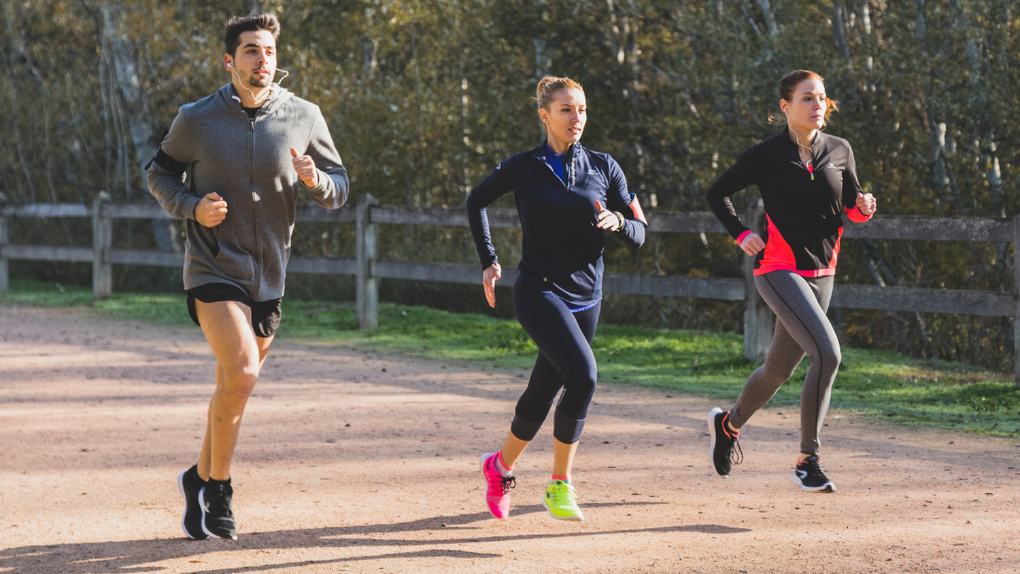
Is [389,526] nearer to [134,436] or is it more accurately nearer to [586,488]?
[586,488]

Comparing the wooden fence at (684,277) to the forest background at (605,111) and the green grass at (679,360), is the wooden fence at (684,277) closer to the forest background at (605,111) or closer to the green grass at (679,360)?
the green grass at (679,360)

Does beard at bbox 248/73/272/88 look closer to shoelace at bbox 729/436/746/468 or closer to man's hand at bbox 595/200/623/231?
man's hand at bbox 595/200/623/231

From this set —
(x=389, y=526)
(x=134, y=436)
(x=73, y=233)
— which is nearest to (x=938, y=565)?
(x=389, y=526)

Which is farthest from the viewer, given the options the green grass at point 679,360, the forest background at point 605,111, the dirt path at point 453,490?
the forest background at point 605,111

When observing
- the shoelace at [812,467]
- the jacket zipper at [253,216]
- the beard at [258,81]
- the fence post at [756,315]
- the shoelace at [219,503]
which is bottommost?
the shoelace at [219,503]

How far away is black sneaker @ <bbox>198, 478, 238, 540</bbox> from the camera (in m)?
4.86

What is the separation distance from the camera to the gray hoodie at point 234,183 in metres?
4.81

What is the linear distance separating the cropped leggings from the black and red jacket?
1.04m

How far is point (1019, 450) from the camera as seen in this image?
689 cm

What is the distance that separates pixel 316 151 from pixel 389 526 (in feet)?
5.39

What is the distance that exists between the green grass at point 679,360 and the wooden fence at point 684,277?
1.49 ft

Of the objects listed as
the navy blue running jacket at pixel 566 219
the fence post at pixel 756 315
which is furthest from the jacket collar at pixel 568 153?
the fence post at pixel 756 315

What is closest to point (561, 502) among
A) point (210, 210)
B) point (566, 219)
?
point (566, 219)

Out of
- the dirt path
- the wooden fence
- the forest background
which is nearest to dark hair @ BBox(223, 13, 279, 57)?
the dirt path
